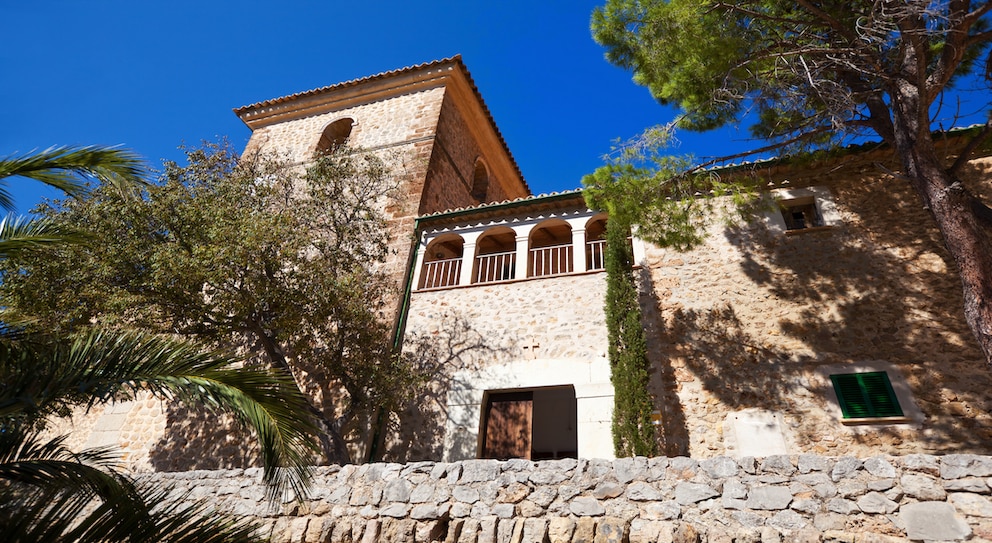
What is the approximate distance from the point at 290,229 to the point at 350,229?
1.17m

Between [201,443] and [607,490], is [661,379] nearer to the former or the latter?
[607,490]

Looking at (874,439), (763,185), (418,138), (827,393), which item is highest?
(418,138)

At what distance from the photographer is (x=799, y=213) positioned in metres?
8.88

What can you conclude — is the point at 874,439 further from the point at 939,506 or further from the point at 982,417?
the point at 939,506

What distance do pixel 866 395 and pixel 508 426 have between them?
4.99 meters

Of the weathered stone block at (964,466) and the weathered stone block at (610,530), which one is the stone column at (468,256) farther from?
the weathered stone block at (964,466)

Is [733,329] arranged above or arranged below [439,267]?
below

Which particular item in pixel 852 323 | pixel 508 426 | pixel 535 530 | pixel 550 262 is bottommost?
pixel 535 530

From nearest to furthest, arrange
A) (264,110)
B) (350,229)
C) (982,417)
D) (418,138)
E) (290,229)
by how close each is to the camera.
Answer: (982,417)
(290,229)
(350,229)
(418,138)
(264,110)

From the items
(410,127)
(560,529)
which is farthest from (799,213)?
(410,127)

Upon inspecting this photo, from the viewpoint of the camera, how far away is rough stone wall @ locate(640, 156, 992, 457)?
6504 millimetres

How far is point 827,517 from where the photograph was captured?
4191 millimetres

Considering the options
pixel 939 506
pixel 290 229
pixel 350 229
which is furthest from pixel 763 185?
pixel 290 229

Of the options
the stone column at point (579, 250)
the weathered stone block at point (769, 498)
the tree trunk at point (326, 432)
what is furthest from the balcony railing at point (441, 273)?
the weathered stone block at point (769, 498)
